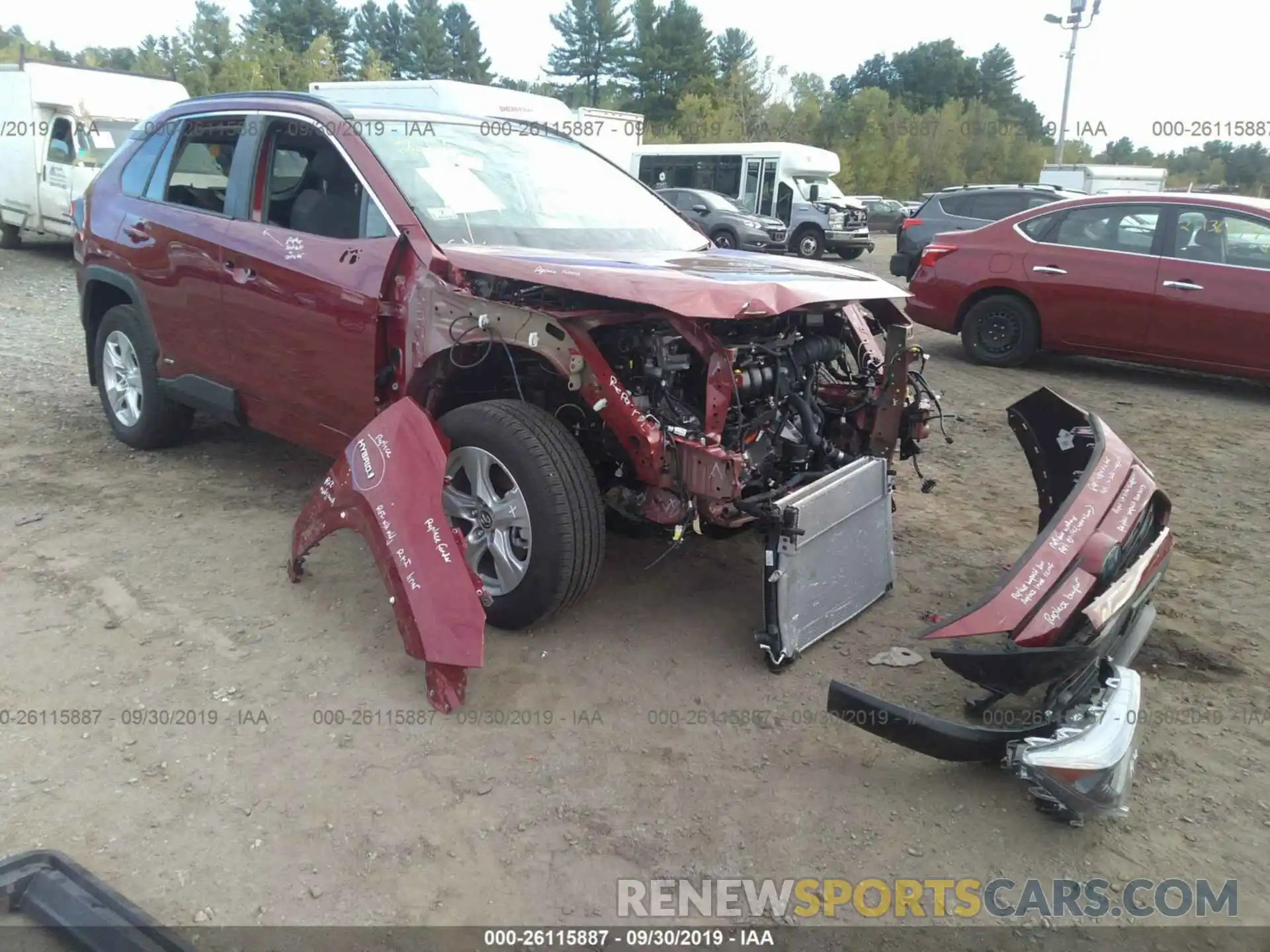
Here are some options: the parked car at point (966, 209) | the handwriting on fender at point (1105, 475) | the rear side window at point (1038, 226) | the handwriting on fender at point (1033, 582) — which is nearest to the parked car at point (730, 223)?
the parked car at point (966, 209)

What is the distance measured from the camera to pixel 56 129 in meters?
13.1

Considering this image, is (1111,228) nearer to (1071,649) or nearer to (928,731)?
(1071,649)

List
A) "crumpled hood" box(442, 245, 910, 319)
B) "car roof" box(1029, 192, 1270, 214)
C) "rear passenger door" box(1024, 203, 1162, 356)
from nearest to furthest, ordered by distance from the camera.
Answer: "crumpled hood" box(442, 245, 910, 319) → "car roof" box(1029, 192, 1270, 214) → "rear passenger door" box(1024, 203, 1162, 356)

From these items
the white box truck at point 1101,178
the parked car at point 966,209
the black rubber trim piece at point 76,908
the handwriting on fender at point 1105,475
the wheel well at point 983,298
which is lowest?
the black rubber trim piece at point 76,908

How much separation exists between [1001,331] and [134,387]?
7.04 metres

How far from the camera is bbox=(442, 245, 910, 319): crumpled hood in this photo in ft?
9.98

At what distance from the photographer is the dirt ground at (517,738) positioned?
2490 millimetres

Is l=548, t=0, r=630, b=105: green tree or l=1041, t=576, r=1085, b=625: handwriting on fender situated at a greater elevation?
l=548, t=0, r=630, b=105: green tree

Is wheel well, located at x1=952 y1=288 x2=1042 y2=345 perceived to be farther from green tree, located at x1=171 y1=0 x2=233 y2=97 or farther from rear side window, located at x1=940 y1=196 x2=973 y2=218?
green tree, located at x1=171 y1=0 x2=233 y2=97

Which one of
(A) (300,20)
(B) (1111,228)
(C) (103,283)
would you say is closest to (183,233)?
(C) (103,283)

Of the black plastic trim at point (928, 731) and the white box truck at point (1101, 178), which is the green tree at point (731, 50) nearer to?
the white box truck at point (1101, 178)

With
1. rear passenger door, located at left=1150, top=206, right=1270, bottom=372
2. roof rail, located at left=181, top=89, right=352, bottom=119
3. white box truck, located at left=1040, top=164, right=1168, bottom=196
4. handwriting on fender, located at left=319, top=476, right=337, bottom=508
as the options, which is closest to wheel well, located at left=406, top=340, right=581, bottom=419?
handwriting on fender, located at left=319, top=476, right=337, bottom=508

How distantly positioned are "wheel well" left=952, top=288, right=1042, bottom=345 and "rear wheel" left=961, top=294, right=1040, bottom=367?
1cm

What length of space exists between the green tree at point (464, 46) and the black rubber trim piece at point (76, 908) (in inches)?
3011
